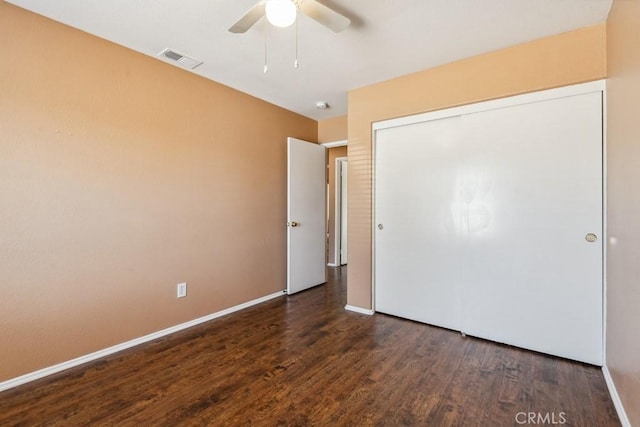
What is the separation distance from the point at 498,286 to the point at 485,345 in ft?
1.66

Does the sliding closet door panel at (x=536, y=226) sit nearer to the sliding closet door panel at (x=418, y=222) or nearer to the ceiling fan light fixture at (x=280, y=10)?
the sliding closet door panel at (x=418, y=222)

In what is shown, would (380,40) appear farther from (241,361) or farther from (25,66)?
(241,361)

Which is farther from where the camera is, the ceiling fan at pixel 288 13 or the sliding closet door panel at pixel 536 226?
the sliding closet door panel at pixel 536 226

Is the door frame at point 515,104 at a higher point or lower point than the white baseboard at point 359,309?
higher

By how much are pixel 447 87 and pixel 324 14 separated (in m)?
1.51

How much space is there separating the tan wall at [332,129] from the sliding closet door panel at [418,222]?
116cm

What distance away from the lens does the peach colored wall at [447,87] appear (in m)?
2.13

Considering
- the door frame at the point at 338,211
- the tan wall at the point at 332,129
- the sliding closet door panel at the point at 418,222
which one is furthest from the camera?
the door frame at the point at 338,211

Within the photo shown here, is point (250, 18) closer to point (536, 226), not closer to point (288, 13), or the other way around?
point (288, 13)

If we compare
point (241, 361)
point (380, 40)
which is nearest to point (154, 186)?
point (241, 361)

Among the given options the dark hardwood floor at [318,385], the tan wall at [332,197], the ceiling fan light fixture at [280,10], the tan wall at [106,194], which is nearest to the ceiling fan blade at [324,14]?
the ceiling fan light fixture at [280,10]

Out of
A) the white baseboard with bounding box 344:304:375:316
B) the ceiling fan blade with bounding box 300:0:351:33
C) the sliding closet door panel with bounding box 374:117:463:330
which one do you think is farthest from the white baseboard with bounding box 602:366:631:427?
the ceiling fan blade with bounding box 300:0:351:33

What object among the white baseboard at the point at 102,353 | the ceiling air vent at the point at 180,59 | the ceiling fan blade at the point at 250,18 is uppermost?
the ceiling air vent at the point at 180,59

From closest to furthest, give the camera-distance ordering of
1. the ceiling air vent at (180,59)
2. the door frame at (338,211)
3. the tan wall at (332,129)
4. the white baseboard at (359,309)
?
1. the ceiling air vent at (180,59)
2. the white baseboard at (359,309)
3. the tan wall at (332,129)
4. the door frame at (338,211)
